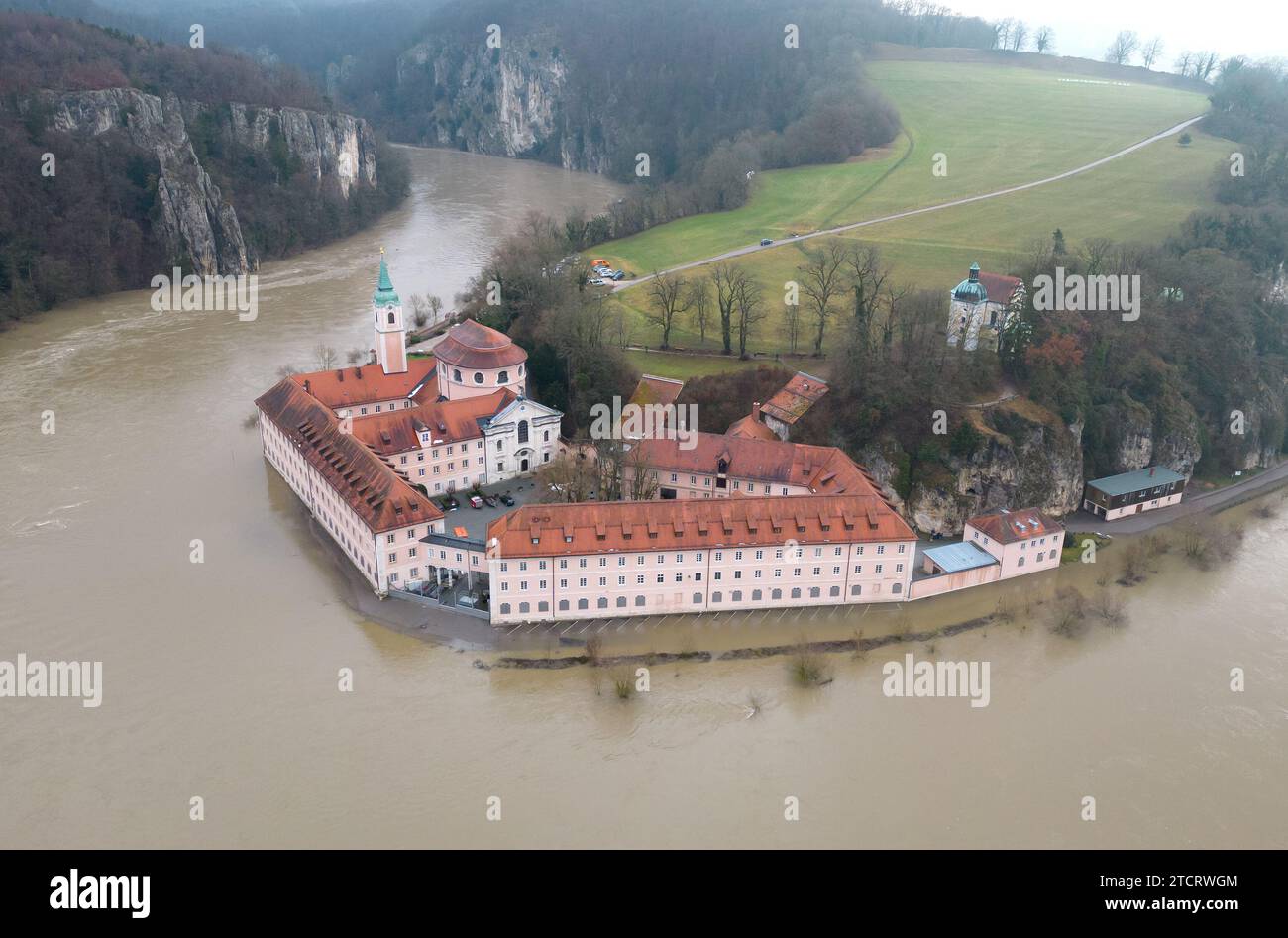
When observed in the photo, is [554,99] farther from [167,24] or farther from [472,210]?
[167,24]

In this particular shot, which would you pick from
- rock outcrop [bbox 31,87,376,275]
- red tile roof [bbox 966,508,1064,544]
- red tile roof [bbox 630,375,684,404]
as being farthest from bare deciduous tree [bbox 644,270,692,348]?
rock outcrop [bbox 31,87,376,275]

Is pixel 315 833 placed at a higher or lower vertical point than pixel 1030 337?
lower

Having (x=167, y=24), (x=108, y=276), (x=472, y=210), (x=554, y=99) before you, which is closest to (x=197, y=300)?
(x=108, y=276)

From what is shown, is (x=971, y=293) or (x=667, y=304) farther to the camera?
(x=667, y=304)

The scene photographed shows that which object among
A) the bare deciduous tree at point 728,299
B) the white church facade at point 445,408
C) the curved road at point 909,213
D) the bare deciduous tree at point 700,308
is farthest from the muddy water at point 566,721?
the curved road at point 909,213

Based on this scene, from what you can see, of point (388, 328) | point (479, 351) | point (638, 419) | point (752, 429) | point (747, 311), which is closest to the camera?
point (752, 429)

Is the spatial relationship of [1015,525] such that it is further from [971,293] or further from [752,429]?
[971,293]

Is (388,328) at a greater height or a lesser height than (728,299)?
lesser

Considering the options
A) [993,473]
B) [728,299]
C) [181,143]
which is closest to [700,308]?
[728,299]
